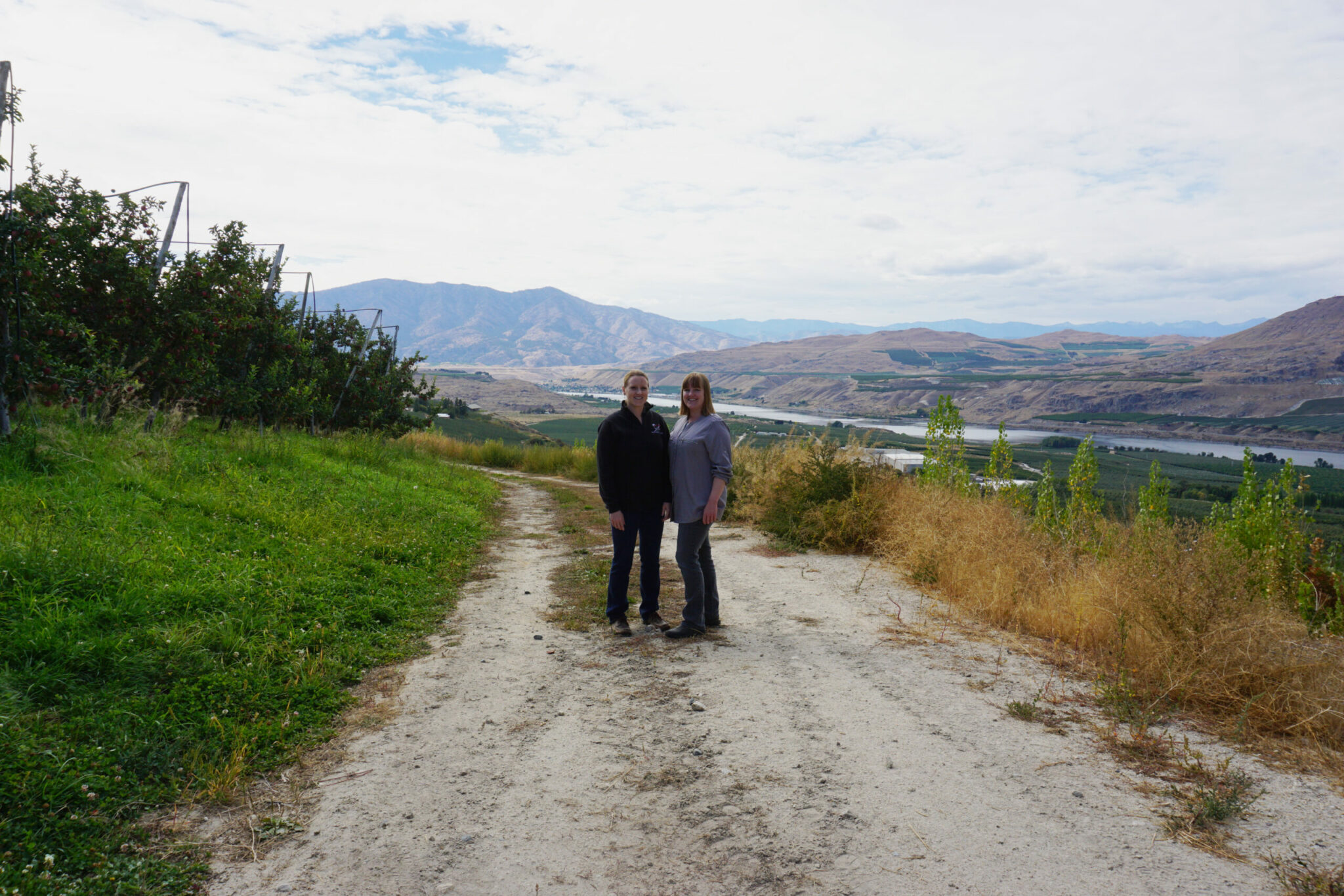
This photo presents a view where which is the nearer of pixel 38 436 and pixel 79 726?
pixel 79 726

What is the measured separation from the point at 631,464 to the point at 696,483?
1.88 feet

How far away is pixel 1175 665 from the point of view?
14.8 ft

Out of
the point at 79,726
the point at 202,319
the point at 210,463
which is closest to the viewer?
the point at 79,726

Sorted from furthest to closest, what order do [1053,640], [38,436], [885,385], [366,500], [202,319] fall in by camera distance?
[885,385] → [202,319] → [366,500] → [38,436] → [1053,640]

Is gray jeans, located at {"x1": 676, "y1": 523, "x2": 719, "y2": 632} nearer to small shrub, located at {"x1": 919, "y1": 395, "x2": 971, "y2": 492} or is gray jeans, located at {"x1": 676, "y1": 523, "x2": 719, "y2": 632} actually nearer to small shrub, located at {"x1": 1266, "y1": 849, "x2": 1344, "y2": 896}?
small shrub, located at {"x1": 1266, "y1": 849, "x2": 1344, "y2": 896}

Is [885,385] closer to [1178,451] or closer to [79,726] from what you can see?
[1178,451]

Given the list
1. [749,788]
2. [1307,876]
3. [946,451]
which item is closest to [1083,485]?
[946,451]

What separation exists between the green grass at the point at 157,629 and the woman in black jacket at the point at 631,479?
69.8 inches

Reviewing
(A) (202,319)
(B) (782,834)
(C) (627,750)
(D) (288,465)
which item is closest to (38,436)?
(D) (288,465)

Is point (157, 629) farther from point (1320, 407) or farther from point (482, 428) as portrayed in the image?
point (1320, 407)

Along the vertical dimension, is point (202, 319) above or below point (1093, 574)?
above

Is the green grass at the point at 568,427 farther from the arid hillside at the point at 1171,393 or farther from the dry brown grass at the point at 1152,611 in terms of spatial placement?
the dry brown grass at the point at 1152,611

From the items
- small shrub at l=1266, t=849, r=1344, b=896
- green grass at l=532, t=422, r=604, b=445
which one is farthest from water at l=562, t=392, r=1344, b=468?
small shrub at l=1266, t=849, r=1344, b=896

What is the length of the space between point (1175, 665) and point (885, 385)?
179209 millimetres
